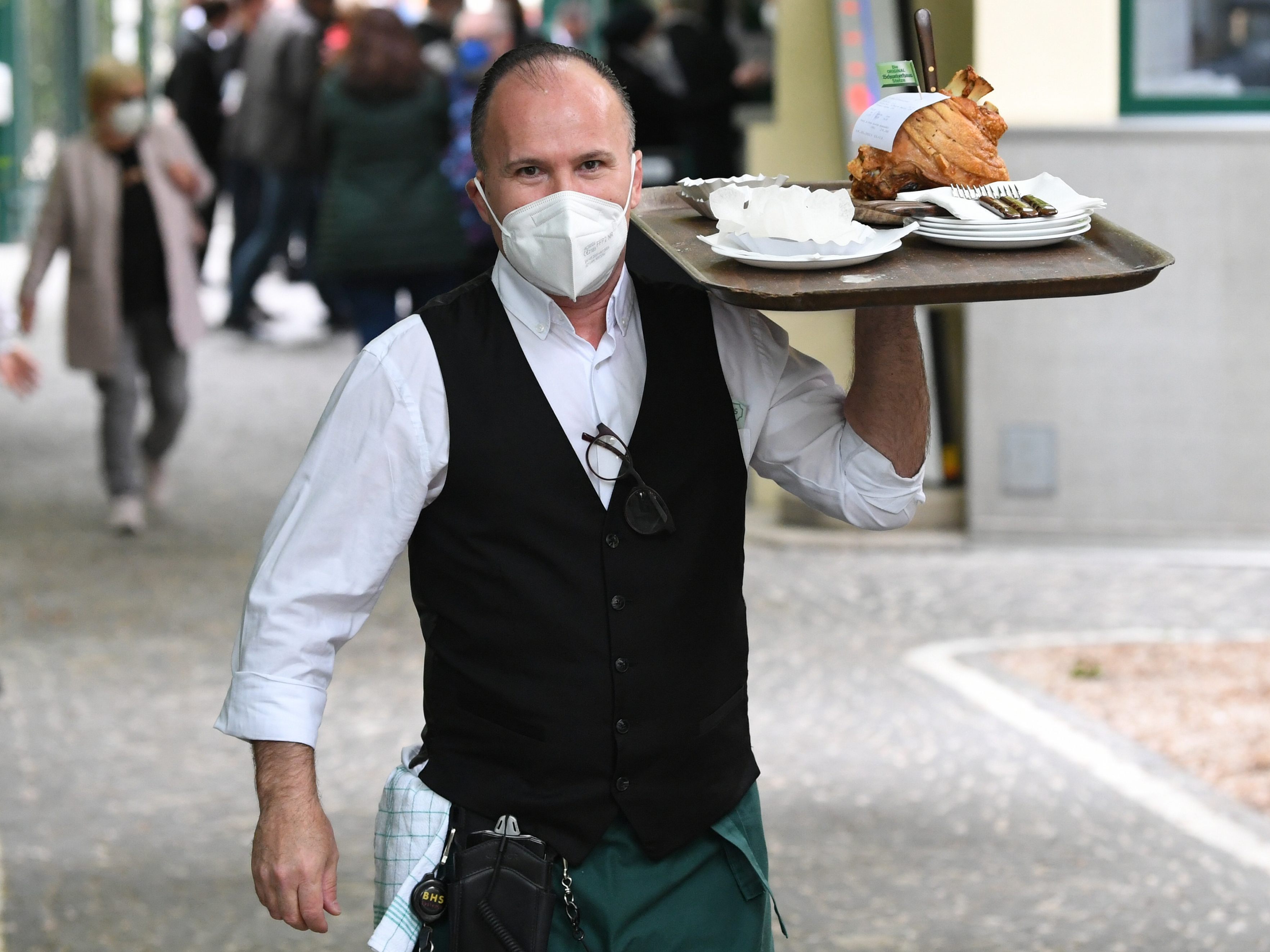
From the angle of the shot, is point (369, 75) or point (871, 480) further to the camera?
point (369, 75)

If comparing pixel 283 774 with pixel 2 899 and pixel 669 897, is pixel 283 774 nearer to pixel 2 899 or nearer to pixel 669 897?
pixel 669 897

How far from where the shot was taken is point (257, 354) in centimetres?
1312

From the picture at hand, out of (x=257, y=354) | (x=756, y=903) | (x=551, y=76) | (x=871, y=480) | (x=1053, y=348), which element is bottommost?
(x=257, y=354)

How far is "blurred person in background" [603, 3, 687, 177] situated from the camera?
12.1 meters

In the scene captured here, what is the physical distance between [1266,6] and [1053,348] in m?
1.86

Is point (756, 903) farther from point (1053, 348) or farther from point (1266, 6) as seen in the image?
point (1266, 6)

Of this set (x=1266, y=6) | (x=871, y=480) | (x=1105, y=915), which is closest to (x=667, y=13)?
(x=1266, y=6)

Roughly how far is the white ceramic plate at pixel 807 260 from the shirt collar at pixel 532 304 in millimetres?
346

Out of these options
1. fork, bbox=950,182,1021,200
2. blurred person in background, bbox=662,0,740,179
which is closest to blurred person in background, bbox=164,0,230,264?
blurred person in background, bbox=662,0,740,179

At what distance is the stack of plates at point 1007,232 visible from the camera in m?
2.30

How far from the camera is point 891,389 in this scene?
8.46 feet

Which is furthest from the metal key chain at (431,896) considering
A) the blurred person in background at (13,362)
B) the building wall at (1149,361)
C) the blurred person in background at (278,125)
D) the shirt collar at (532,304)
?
the blurred person in background at (278,125)

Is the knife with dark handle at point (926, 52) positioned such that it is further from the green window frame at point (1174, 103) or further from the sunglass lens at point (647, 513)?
the green window frame at point (1174, 103)

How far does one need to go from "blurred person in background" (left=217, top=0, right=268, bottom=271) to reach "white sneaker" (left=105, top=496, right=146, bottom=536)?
523cm
